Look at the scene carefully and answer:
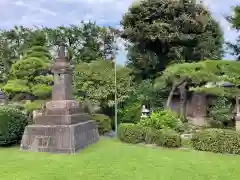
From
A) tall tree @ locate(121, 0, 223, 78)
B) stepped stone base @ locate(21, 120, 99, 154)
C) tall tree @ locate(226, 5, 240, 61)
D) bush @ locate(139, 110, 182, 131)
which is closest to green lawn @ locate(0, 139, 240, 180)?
stepped stone base @ locate(21, 120, 99, 154)

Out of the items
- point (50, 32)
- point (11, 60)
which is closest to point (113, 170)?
point (50, 32)

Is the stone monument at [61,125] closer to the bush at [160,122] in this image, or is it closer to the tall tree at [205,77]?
the bush at [160,122]

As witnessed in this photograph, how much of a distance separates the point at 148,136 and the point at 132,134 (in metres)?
0.71

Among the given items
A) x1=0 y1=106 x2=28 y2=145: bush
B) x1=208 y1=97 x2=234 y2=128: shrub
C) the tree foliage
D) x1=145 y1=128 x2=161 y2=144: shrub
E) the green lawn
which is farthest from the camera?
the tree foliage

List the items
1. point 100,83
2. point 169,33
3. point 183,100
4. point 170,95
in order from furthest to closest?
Answer: point 169,33, point 183,100, point 170,95, point 100,83

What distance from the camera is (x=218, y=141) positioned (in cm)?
815

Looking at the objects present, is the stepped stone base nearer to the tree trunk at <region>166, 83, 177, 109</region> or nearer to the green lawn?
the green lawn

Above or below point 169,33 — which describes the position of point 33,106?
below

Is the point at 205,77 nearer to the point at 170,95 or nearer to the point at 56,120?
the point at 170,95

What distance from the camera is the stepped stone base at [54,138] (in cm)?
840

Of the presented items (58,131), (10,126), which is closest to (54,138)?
(58,131)

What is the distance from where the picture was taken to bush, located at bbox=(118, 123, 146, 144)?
9859 mm

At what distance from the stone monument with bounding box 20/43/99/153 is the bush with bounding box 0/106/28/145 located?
83cm

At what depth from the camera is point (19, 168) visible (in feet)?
21.1
